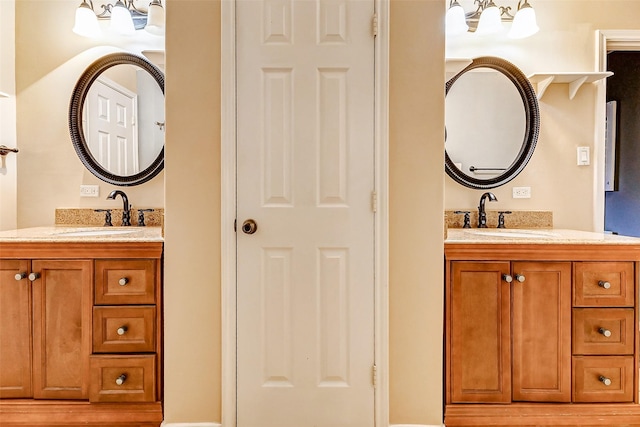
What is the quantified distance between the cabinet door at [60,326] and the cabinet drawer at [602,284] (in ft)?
7.76

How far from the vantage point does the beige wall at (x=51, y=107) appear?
7.92ft

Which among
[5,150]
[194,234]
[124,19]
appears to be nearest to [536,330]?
[194,234]

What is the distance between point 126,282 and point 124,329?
225mm

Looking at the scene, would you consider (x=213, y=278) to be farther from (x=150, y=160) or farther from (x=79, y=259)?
(x=150, y=160)

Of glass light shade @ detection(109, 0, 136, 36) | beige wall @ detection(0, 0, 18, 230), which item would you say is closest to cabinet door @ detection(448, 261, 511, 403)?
glass light shade @ detection(109, 0, 136, 36)

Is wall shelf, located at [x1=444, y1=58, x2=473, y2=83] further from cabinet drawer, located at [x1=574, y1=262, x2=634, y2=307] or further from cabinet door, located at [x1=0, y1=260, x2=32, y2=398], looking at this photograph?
cabinet door, located at [x1=0, y1=260, x2=32, y2=398]

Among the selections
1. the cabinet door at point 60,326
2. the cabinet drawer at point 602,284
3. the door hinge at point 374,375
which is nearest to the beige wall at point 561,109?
the cabinet drawer at point 602,284

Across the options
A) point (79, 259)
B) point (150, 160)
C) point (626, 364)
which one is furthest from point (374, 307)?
point (150, 160)

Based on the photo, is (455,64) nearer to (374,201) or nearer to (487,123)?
(487,123)

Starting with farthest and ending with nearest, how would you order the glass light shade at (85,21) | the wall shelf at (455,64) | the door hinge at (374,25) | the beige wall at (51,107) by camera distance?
the beige wall at (51,107) → the glass light shade at (85,21) → the wall shelf at (455,64) → the door hinge at (374,25)

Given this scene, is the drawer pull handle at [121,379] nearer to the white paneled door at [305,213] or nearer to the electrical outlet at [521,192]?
the white paneled door at [305,213]

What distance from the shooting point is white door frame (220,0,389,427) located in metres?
1.69

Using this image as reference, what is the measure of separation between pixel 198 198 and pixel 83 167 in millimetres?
1267

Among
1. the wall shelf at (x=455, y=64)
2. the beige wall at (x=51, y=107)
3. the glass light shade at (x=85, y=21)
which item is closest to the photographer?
the wall shelf at (x=455, y=64)
